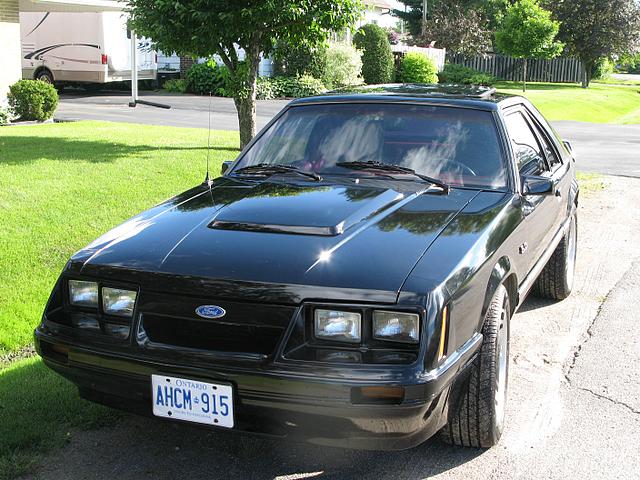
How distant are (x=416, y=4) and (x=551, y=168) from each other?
51204 mm

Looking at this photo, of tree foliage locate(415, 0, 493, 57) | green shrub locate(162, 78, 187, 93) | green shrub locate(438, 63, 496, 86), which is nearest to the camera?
green shrub locate(162, 78, 187, 93)

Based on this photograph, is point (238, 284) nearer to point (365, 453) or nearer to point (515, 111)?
point (365, 453)

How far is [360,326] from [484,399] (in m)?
0.84

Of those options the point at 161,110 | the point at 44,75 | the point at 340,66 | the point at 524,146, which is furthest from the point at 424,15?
the point at 524,146

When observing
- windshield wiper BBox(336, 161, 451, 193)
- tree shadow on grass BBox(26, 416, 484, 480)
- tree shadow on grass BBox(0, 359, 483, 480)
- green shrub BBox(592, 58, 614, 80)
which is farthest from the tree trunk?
green shrub BBox(592, 58, 614, 80)

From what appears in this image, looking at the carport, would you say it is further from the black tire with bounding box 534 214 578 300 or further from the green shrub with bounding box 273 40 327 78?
the black tire with bounding box 534 214 578 300

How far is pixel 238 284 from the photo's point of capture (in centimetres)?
298

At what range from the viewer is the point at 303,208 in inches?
145

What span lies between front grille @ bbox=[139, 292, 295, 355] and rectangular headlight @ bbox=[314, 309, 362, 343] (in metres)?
0.12

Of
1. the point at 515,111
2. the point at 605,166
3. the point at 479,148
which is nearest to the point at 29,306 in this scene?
the point at 479,148

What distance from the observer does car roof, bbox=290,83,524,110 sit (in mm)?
4621

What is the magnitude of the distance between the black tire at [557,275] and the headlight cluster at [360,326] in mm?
3222

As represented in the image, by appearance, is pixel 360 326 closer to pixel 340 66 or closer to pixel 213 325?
pixel 213 325

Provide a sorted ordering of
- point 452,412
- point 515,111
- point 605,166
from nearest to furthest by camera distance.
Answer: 1. point 452,412
2. point 515,111
3. point 605,166
